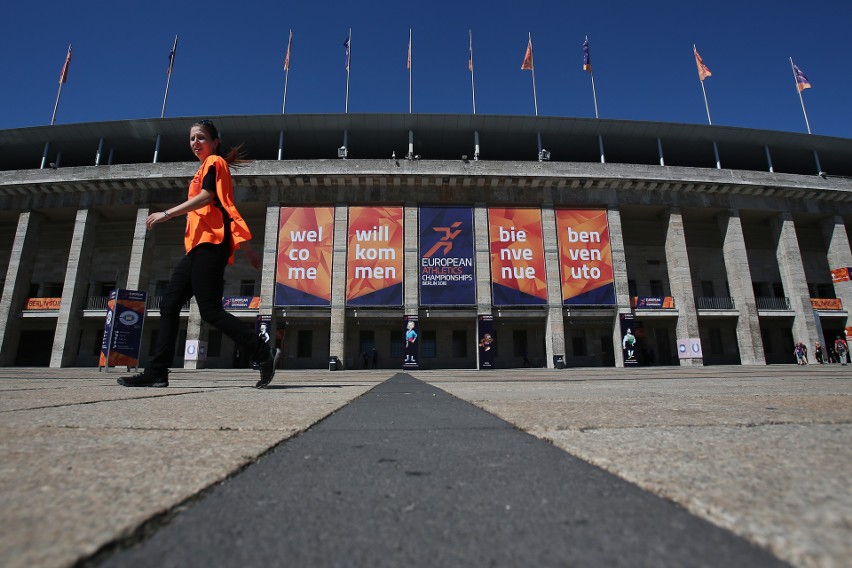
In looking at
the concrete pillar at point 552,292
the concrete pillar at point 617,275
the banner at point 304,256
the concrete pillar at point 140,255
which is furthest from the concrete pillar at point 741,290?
the concrete pillar at point 140,255

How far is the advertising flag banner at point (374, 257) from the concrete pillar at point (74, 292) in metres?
15.9

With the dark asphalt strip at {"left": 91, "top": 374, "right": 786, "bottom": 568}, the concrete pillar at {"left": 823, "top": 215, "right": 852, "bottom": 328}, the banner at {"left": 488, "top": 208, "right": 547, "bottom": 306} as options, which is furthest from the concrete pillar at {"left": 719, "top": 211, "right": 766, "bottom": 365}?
the dark asphalt strip at {"left": 91, "top": 374, "right": 786, "bottom": 568}

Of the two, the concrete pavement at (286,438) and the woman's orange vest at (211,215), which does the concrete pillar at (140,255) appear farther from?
the concrete pavement at (286,438)

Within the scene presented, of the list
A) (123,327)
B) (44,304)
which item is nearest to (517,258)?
(123,327)

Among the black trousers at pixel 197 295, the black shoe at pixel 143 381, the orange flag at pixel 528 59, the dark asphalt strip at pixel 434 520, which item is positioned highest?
the orange flag at pixel 528 59

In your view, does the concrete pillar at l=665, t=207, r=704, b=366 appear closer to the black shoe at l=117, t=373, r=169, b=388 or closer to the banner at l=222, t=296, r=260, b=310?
the banner at l=222, t=296, r=260, b=310

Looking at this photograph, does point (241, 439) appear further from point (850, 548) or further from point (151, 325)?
point (151, 325)

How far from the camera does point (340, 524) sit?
70 centimetres

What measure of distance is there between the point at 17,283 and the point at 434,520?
3336 cm

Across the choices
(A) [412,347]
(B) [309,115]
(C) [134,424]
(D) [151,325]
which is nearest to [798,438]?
(C) [134,424]

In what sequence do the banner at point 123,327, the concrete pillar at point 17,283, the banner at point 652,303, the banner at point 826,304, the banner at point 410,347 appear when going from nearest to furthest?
the banner at point 123,327, the banner at point 410,347, the concrete pillar at point 17,283, the banner at point 652,303, the banner at point 826,304

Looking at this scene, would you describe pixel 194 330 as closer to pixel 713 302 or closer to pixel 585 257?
pixel 585 257

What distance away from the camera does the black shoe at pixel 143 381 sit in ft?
12.5

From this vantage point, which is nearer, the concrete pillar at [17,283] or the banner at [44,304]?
the concrete pillar at [17,283]
